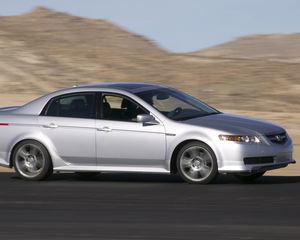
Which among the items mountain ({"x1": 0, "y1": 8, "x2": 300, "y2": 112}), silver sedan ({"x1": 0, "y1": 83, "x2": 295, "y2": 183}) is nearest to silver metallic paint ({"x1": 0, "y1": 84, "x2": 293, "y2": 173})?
silver sedan ({"x1": 0, "y1": 83, "x2": 295, "y2": 183})

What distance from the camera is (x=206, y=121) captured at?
14.2 m

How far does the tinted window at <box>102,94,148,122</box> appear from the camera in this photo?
571 inches

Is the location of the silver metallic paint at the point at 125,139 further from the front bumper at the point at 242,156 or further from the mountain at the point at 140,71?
the mountain at the point at 140,71

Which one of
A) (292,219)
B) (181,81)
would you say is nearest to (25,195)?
(292,219)

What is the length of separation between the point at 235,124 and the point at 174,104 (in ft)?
3.68

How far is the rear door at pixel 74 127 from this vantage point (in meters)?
14.6

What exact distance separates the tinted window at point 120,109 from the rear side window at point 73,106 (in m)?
0.18

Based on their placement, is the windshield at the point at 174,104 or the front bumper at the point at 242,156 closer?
the front bumper at the point at 242,156

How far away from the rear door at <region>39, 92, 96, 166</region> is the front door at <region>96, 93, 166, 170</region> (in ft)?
0.51

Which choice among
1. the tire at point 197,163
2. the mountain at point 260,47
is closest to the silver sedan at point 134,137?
the tire at point 197,163

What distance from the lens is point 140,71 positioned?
46.8 metres

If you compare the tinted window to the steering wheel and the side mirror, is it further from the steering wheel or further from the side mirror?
the steering wheel

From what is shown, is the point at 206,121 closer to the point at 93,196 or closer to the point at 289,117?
the point at 93,196

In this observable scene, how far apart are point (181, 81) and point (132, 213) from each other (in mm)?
33244
